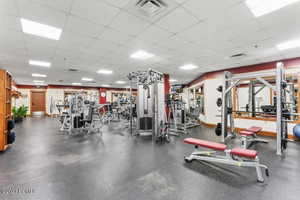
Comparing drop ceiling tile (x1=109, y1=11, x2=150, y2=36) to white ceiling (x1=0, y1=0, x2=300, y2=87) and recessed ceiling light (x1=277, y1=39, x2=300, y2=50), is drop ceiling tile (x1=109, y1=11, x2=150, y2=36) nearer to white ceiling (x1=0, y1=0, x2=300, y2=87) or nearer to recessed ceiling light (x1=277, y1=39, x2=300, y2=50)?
white ceiling (x1=0, y1=0, x2=300, y2=87)

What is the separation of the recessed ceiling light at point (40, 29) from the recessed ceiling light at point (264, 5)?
360 centimetres

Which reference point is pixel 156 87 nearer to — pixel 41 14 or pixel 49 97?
pixel 41 14

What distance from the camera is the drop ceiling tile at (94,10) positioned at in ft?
6.94

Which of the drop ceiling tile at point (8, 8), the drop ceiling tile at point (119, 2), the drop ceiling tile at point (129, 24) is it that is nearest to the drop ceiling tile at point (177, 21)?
the drop ceiling tile at point (129, 24)

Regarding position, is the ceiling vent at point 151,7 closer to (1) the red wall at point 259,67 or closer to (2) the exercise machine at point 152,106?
(2) the exercise machine at point 152,106

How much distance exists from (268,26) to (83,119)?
6.27 metres

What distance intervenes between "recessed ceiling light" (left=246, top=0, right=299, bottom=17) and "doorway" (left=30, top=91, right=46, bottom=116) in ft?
51.2

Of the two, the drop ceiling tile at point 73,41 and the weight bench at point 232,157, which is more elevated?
the drop ceiling tile at point 73,41

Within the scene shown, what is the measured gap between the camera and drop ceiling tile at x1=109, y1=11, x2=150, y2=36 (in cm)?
247

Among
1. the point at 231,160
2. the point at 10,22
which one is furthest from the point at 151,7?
the point at 231,160

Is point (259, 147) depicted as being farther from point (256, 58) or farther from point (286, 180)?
point (256, 58)

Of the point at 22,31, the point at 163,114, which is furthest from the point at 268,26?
the point at 22,31

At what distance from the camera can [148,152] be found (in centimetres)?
332

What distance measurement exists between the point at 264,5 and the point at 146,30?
2044 millimetres
